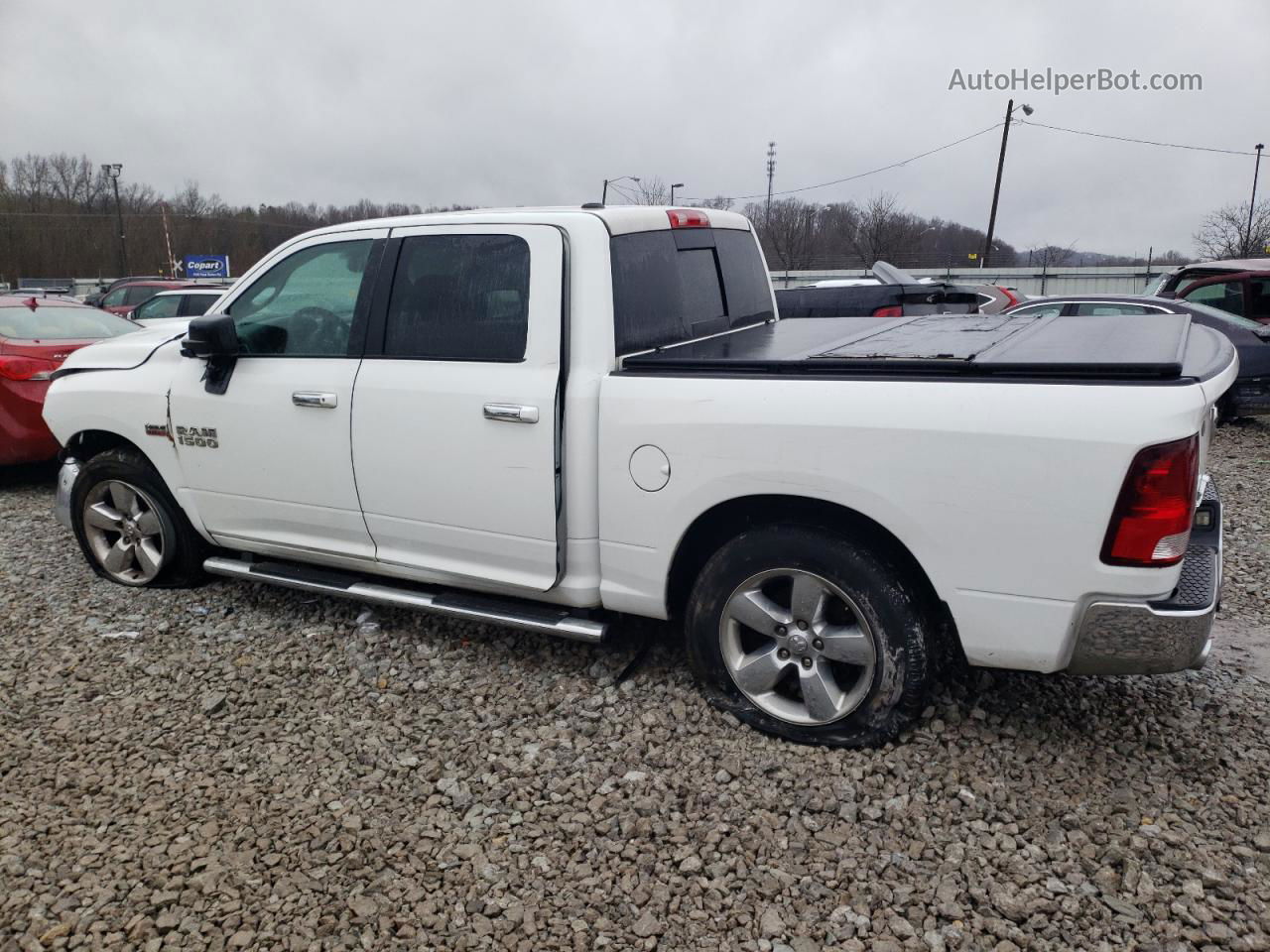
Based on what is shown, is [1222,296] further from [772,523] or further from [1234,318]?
[772,523]

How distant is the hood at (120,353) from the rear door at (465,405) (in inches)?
61.4

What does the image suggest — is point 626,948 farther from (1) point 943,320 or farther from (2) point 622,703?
(1) point 943,320

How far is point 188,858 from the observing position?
272cm

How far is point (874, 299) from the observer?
382 inches

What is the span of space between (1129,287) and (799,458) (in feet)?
138

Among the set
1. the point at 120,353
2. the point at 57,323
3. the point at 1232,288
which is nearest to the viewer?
the point at 120,353

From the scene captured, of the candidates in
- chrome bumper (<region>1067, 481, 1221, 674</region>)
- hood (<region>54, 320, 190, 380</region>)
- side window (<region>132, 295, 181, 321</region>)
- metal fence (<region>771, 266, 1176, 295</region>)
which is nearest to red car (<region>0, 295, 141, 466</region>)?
hood (<region>54, 320, 190, 380</region>)

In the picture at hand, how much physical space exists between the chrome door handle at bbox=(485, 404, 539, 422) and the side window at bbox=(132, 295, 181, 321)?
13181 millimetres

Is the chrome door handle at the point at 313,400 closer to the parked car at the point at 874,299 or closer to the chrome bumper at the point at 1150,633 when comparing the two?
the chrome bumper at the point at 1150,633

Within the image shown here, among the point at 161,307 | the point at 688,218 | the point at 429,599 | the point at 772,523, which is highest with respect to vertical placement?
the point at 688,218

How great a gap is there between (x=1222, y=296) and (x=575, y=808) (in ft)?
37.0

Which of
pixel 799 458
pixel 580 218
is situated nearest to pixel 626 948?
pixel 799 458

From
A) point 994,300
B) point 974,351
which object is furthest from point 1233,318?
point 974,351

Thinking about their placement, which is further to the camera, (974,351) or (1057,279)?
(1057,279)
